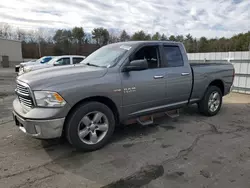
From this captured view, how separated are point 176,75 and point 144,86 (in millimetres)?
960

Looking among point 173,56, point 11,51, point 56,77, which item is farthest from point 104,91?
point 11,51

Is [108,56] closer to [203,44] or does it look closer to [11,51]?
[11,51]

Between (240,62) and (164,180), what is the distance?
315 inches

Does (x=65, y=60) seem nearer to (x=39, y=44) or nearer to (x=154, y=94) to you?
(x=154, y=94)

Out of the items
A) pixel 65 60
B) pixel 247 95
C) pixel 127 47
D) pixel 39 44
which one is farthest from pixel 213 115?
pixel 39 44

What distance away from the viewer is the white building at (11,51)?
111ft

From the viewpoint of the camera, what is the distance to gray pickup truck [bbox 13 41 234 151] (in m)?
2.89

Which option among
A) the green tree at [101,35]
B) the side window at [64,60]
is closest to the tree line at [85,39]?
the green tree at [101,35]

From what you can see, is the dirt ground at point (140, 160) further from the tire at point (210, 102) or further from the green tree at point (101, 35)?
the green tree at point (101, 35)

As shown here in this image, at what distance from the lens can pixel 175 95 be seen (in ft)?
14.4

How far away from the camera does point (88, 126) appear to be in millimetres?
3271

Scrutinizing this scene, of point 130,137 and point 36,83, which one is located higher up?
point 36,83

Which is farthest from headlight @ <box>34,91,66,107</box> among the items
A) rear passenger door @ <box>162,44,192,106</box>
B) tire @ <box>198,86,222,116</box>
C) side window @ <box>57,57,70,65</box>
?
side window @ <box>57,57,70,65</box>

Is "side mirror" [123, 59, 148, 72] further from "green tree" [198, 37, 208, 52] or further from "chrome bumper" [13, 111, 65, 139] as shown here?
"green tree" [198, 37, 208, 52]
